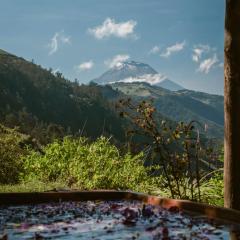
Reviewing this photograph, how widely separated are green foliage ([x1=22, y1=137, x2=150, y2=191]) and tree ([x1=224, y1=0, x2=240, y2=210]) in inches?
201

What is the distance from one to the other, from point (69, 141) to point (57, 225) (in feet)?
29.2

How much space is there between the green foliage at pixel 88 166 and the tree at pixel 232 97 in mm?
5118

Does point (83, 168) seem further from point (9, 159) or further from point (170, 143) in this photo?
point (170, 143)

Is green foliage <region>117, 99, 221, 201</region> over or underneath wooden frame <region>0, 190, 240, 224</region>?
over

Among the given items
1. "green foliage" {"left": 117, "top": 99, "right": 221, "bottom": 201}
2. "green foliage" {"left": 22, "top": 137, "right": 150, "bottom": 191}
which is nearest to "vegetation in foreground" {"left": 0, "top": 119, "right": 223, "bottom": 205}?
"green foliage" {"left": 22, "top": 137, "right": 150, "bottom": 191}

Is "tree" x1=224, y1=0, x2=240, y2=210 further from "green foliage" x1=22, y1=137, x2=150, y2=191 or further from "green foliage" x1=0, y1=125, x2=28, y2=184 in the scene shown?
"green foliage" x1=0, y1=125, x2=28, y2=184

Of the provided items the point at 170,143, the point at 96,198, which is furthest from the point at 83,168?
the point at 96,198

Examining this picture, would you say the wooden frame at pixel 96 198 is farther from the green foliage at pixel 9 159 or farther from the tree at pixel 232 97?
the green foliage at pixel 9 159

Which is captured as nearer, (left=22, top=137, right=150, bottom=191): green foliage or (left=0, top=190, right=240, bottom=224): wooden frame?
(left=0, top=190, right=240, bottom=224): wooden frame

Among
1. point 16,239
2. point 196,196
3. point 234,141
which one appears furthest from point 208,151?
point 16,239

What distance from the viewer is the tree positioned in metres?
5.84

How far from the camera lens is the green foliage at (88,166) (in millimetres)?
11797

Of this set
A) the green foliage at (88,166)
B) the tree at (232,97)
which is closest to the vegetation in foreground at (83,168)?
the green foliage at (88,166)

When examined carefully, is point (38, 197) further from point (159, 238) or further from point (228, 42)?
point (228, 42)
